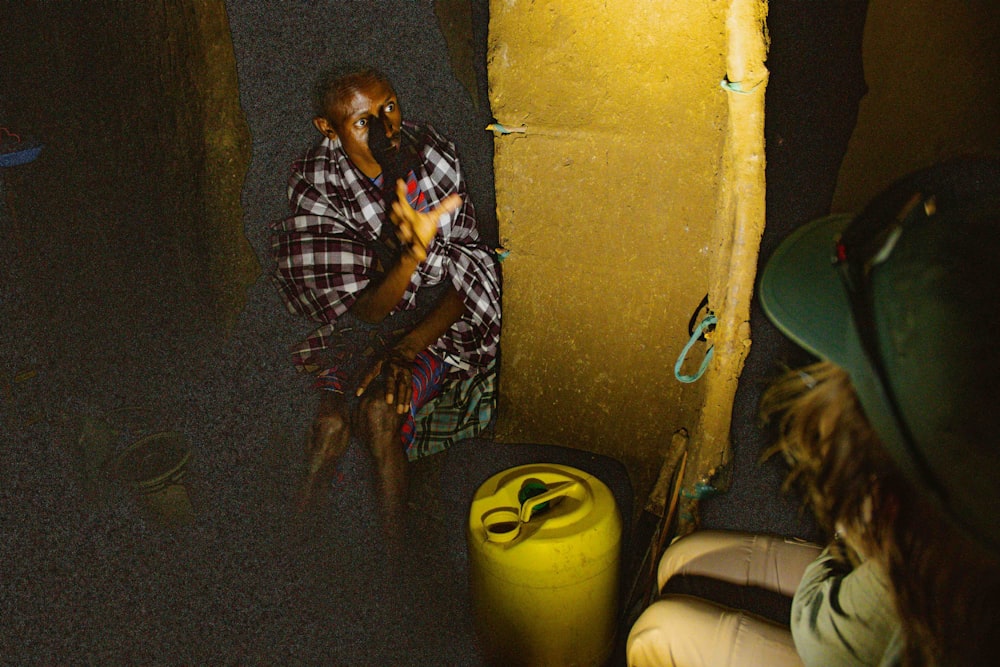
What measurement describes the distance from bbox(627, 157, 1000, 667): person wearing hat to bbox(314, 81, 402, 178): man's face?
32.9 inches

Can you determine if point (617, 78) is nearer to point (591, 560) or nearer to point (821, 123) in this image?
point (821, 123)

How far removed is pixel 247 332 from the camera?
1402 millimetres

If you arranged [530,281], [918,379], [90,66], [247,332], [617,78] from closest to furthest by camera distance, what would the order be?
[918,379] → [90,66] → [247,332] → [617,78] → [530,281]

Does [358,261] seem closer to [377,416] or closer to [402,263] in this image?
[402,263]

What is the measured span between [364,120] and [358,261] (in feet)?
1.01

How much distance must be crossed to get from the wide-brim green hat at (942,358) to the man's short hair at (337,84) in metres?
0.97

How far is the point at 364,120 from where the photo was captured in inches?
53.6

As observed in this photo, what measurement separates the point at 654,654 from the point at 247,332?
1.16 meters

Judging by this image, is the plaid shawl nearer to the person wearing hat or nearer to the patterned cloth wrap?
the patterned cloth wrap

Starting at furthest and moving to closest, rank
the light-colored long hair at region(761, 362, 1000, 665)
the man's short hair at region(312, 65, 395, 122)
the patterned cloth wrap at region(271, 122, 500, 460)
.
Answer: the patterned cloth wrap at region(271, 122, 500, 460) → the man's short hair at region(312, 65, 395, 122) → the light-colored long hair at region(761, 362, 1000, 665)

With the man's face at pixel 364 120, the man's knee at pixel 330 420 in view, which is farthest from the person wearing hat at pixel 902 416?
the man's knee at pixel 330 420

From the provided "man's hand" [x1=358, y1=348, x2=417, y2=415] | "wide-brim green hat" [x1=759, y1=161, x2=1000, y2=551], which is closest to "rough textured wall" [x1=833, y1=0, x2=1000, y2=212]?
"wide-brim green hat" [x1=759, y1=161, x2=1000, y2=551]

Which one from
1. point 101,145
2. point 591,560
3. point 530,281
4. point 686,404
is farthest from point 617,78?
point 591,560

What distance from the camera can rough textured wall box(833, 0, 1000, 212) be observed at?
1562mm
